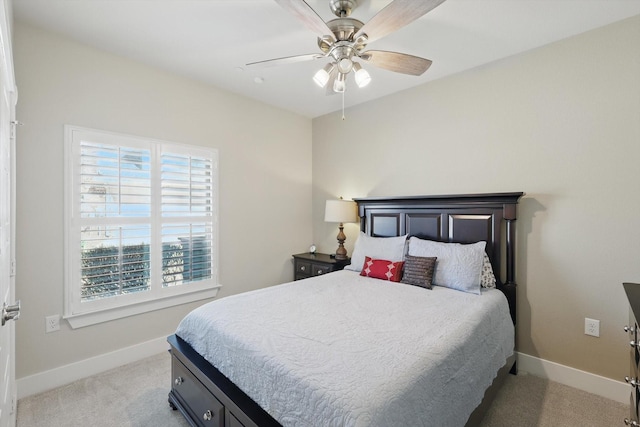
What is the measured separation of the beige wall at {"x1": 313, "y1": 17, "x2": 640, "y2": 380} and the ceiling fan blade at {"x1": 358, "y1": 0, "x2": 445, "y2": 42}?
161 cm

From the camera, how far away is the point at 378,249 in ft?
10.1

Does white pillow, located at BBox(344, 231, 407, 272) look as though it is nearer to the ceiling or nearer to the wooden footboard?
the ceiling

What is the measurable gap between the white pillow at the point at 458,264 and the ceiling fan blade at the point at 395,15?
183cm

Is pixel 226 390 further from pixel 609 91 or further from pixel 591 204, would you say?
pixel 609 91

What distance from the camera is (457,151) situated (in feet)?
9.78

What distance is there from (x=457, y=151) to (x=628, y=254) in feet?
4.98

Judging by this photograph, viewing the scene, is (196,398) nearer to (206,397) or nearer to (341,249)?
(206,397)

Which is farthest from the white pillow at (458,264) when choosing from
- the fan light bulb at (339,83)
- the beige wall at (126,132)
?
the beige wall at (126,132)

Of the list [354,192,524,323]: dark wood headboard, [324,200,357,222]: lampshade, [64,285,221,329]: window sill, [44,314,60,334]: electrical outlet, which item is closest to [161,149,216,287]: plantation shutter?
[64,285,221,329]: window sill

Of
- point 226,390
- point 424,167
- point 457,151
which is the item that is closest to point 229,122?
point 424,167

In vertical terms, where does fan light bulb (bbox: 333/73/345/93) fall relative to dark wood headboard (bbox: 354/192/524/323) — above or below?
above

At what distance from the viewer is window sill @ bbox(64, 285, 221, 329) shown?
2436 mm

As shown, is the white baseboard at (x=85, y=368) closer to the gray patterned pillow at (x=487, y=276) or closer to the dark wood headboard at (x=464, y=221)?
the dark wood headboard at (x=464, y=221)

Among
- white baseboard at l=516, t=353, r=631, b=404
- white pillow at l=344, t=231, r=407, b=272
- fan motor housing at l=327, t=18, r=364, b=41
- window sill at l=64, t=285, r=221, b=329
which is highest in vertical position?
fan motor housing at l=327, t=18, r=364, b=41
